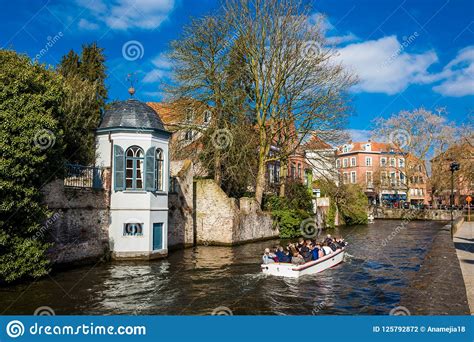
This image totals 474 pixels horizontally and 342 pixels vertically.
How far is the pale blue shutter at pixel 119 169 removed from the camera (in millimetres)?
21328

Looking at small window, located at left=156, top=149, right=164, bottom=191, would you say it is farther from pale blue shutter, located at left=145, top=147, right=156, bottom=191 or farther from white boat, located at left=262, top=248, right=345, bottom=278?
white boat, located at left=262, top=248, right=345, bottom=278

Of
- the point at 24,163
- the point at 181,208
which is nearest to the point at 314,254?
the point at 181,208

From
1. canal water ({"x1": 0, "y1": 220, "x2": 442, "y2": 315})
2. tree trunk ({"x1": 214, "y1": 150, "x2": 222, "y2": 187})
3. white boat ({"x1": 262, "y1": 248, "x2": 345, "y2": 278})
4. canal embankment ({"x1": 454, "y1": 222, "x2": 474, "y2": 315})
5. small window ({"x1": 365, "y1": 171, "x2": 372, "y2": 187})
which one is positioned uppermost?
small window ({"x1": 365, "y1": 171, "x2": 372, "y2": 187})

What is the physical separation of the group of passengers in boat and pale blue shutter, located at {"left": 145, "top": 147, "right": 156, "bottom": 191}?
6989mm

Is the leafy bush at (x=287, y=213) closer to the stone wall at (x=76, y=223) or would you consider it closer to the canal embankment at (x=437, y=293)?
the stone wall at (x=76, y=223)

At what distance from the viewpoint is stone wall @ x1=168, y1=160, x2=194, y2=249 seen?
26781 mm

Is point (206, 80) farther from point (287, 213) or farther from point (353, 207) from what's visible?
point (353, 207)

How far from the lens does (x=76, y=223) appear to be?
19812mm

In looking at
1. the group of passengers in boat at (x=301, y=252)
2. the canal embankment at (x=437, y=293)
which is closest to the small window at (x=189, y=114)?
the group of passengers in boat at (x=301, y=252)

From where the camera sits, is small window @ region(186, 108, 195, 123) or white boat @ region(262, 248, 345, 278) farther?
small window @ region(186, 108, 195, 123)

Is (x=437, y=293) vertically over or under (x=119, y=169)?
under

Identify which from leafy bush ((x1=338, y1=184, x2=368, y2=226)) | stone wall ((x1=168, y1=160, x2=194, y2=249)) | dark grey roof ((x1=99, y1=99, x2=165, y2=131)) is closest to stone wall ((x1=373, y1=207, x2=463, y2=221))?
leafy bush ((x1=338, y1=184, x2=368, y2=226))

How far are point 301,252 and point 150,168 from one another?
8.61 m

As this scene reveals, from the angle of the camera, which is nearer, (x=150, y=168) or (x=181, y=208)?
(x=150, y=168)
